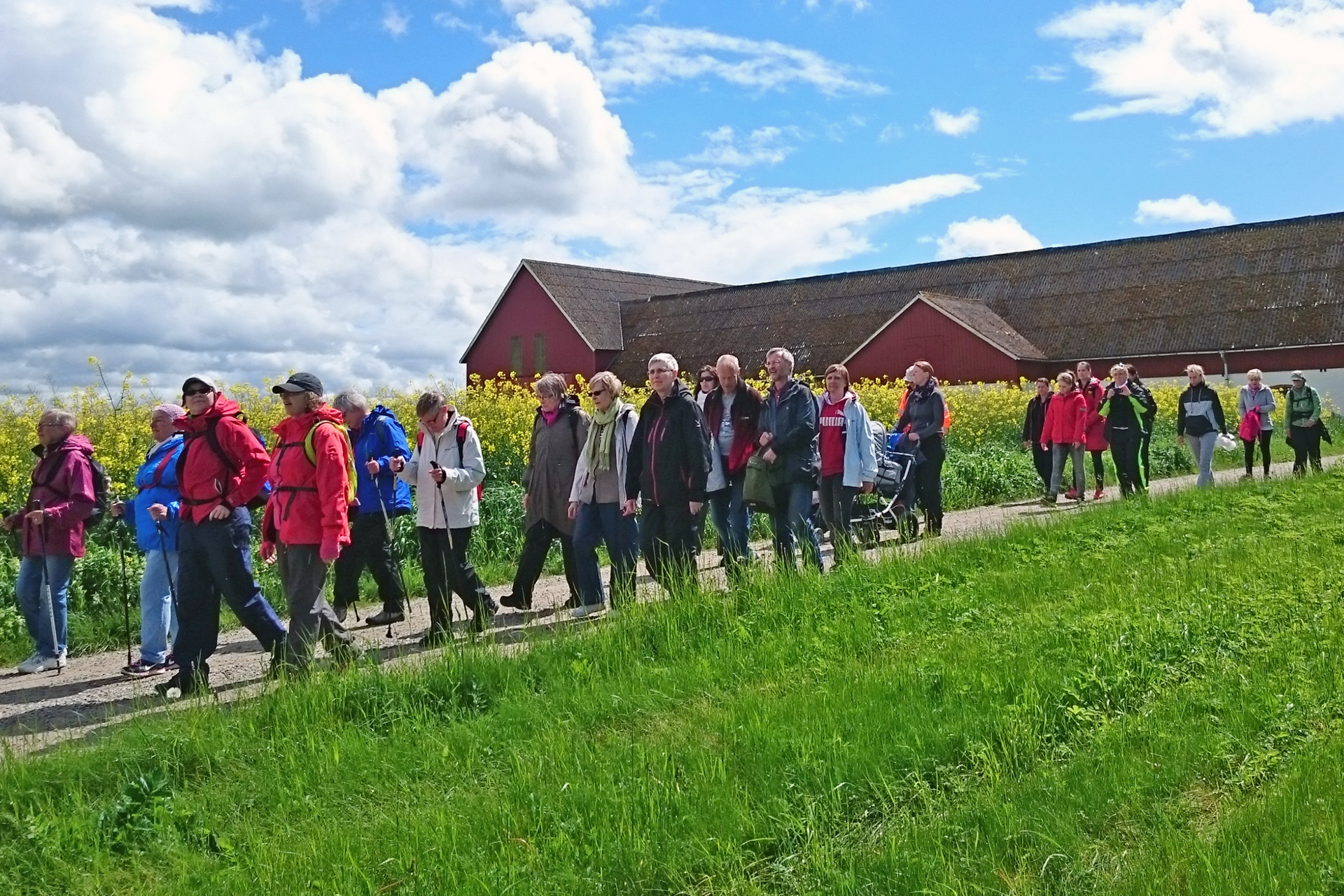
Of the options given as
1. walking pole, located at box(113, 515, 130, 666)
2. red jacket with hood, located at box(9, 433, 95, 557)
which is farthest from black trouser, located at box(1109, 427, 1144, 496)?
red jacket with hood, located at box(9, 433, 95, 557)

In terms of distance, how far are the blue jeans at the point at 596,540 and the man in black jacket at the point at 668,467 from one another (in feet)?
1.09

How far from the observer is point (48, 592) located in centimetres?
915

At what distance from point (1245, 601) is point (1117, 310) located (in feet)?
132

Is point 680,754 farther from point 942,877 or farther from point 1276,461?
point 1276,461

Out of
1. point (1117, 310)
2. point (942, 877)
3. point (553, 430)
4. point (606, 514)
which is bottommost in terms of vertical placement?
point (942, 877)

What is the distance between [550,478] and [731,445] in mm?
1499

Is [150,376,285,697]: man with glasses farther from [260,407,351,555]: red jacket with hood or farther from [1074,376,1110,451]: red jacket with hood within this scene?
[1074,376,1110,451]: red jacket with hood

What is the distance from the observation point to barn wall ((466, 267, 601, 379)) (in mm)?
53719

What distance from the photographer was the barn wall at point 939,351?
42.2 metres

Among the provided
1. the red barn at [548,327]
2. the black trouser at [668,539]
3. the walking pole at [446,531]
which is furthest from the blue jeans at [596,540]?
the red barn at [548,327]

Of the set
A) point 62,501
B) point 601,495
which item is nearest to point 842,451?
point 601,495

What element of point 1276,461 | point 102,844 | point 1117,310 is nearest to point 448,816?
point 102,844

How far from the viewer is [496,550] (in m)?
12.7

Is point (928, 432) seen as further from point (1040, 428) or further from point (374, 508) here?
point (374, 508)
